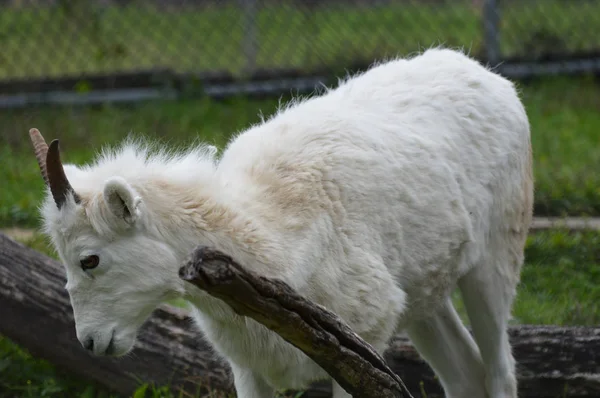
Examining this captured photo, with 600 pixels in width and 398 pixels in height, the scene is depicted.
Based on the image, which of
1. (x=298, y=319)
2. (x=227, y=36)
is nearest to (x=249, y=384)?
(x=298, y=319)

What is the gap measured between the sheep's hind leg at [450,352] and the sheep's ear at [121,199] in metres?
1.87

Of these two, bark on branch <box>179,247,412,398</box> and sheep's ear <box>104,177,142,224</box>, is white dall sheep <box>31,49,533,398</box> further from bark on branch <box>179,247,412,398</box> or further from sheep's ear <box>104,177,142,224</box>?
bark on branch <box>179,247,412,398</box>

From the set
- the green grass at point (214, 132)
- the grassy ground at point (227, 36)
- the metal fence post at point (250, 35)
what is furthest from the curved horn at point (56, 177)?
the metal fence post at point (250, 35)

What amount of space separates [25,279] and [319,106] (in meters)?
1.83

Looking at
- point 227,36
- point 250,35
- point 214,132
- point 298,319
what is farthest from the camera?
point 227,36

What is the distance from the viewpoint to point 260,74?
10.6 m

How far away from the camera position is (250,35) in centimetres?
1073

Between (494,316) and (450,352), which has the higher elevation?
(494,316)

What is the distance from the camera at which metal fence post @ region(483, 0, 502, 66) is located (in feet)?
34.0

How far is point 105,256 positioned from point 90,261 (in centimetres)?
6

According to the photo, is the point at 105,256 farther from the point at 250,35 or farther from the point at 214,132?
the point at 250,35

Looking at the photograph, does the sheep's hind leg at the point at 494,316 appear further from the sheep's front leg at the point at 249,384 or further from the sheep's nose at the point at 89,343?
the sheep's nose at the point at 89,343

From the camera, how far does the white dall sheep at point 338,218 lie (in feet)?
12.6

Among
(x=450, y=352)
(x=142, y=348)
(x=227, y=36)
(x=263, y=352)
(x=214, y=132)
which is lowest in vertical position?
(x=214, y=132)
